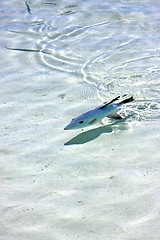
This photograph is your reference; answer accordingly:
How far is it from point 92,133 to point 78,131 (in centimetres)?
19

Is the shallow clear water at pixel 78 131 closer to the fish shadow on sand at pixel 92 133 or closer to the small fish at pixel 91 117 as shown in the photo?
the fish shadow on sand at pixel 92 133

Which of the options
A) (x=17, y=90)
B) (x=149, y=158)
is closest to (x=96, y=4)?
(x=17, y=90)

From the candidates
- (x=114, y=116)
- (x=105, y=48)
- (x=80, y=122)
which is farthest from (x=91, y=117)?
(x=105, y=48)

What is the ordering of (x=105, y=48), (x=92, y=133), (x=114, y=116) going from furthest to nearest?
1. (x=105, y=48)
2. (x=114, y=116)
3. (x=92, y=133)

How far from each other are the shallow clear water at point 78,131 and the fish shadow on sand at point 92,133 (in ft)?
0.04

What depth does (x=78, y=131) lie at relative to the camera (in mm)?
3773

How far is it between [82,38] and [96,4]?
2216 mm

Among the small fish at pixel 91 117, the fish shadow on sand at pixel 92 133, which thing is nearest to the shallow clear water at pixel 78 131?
the fish shadow on sand at pixel 92 133

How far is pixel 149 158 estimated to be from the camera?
3.23 metres

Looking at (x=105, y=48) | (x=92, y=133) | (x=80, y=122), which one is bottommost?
(x=92, y=133)

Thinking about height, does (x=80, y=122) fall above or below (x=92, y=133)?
above

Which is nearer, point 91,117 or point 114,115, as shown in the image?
point 91,117

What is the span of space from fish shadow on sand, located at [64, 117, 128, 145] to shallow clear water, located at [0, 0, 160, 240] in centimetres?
1

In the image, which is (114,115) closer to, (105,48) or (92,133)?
(92,133)
